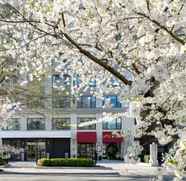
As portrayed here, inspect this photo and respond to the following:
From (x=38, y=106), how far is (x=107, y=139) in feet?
135

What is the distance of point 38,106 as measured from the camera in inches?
1068

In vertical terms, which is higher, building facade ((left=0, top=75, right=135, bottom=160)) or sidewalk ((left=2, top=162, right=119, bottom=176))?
building facade ((left=0, top=75, right=135, bottom=160))

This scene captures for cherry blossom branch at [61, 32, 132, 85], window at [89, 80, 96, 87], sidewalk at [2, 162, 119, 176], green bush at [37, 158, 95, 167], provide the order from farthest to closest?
green bush at [37, 158, 95, 167] < sidewalk at [2, 162, 119, 176] < window at [89, 80, 96, 87] < cherry blossom branch at [61, 32, 132, 85]

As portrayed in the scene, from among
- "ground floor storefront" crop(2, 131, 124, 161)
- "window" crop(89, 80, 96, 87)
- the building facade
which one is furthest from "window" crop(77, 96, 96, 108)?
"window" crop(89, 80, 96, 87)

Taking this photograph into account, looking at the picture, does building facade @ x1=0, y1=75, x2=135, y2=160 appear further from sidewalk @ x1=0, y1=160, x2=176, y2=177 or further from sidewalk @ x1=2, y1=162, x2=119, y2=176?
sidewalk @ x1=2, y1=162, x2=119, y2=176

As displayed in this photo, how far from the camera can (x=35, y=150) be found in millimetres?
68562

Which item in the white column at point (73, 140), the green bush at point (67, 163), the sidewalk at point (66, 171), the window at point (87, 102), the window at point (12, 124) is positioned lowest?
the sidewalk at point (66, 171)

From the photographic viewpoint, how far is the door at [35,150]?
68.6m

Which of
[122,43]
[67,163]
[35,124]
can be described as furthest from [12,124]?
[122,43]

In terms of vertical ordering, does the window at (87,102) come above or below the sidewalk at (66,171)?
above

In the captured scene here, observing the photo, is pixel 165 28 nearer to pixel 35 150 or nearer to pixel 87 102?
pixel 87 102

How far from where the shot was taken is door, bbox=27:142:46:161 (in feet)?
225

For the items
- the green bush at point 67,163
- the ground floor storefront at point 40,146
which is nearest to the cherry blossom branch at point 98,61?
the green bush at point 67,163

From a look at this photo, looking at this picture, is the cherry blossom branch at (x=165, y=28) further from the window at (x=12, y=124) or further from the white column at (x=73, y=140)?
the white column at (x=73, y=140)
